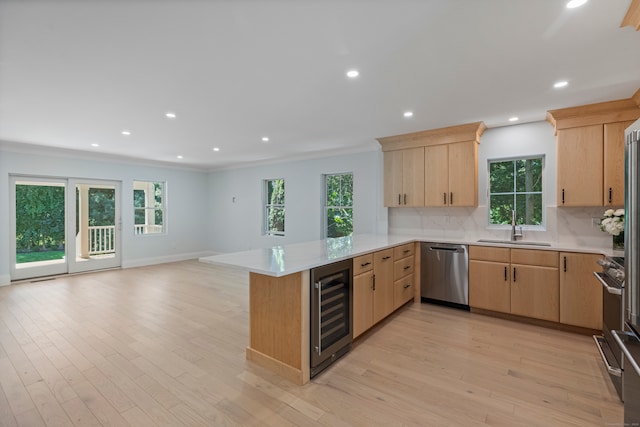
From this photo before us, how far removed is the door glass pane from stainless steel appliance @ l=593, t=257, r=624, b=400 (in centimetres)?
823

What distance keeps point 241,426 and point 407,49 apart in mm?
2782

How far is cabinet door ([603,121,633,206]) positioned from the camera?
316 cm

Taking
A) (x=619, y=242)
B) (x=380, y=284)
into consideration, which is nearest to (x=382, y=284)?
(x=380, y=284)

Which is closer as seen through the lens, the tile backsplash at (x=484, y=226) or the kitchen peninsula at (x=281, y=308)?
the kitchen peninsula at (x=281, y=308)

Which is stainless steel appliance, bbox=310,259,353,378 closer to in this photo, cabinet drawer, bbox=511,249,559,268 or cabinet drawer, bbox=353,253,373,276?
cabinet drawer, bbox=353,253,373,276

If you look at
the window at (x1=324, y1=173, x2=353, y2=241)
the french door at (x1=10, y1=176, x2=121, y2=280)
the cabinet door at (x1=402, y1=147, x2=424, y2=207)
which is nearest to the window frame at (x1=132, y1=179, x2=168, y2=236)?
the french door at (x1=10, y1=176, x2=121, y2=280)

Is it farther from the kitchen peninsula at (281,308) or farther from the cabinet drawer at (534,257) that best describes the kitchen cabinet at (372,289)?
the cabinet drawer at (534,257)

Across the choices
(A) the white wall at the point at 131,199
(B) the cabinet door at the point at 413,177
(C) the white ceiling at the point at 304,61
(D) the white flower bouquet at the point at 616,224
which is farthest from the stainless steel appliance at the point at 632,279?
(A) the white wall at the point at 131,199

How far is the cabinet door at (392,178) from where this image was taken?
4715 mm

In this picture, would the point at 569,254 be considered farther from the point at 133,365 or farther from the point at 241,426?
the point at 133,365

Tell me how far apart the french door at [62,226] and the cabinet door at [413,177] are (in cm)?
624

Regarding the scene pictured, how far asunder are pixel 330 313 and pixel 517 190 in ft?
10.8

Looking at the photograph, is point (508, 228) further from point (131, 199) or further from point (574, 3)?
point (131, 199)

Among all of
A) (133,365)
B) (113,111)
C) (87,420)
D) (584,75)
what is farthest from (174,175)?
(584,75)
